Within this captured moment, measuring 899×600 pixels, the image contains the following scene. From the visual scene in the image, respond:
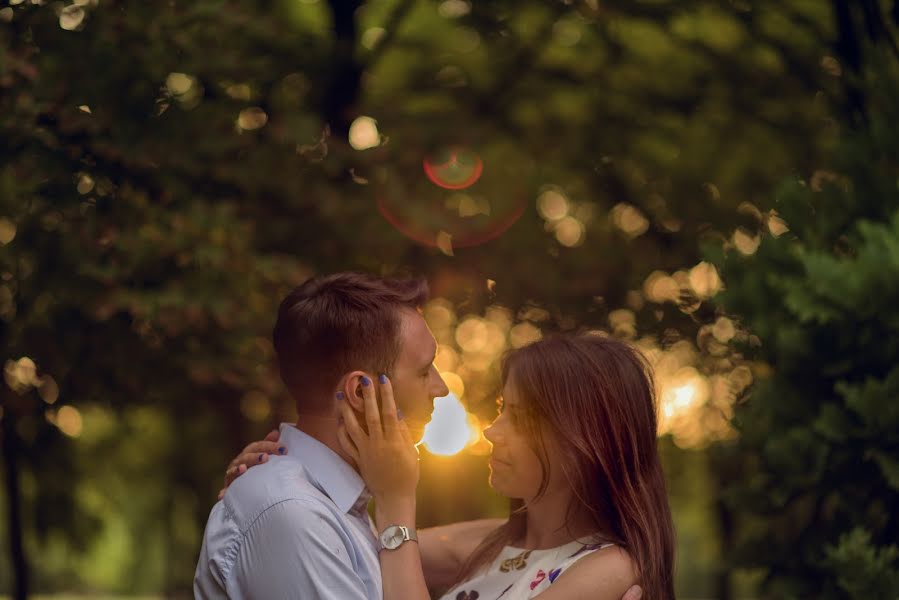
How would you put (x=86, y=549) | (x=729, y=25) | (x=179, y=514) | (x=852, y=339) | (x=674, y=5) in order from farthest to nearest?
(x=179, y=514) → (x=729, y=25) → (x=86, y=549) → (x=674, y=5) → (x=852, y=339)

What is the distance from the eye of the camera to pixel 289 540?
3.44 m

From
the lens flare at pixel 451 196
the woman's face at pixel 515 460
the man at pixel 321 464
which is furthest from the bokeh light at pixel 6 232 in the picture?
the woman's face at pixel 515 460

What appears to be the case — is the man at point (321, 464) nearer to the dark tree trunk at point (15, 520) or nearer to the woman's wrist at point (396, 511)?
the woman's wrist at point (396, 511)

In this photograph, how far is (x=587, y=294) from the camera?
38.8 ft

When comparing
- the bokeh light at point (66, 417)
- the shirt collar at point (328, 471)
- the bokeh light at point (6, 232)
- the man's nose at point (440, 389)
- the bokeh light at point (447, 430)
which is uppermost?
the man's nose at point (440, 389)

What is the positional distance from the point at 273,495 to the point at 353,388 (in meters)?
0.50

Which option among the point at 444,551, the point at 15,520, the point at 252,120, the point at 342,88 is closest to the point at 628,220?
the point at 342,88

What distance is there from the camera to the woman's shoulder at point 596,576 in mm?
3883

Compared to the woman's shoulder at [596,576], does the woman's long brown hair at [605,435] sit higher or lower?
higher

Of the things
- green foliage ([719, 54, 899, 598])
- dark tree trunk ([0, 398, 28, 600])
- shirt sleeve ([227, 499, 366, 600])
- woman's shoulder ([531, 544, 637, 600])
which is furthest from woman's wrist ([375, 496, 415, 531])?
dark tree trunk ([0, 398, 28, 600])

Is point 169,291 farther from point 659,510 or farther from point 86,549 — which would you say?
point 86,549

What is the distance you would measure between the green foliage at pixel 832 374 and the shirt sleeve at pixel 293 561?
3743 millimetres

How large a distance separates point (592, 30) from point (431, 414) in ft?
31.0

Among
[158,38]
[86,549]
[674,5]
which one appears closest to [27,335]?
[158,38]
